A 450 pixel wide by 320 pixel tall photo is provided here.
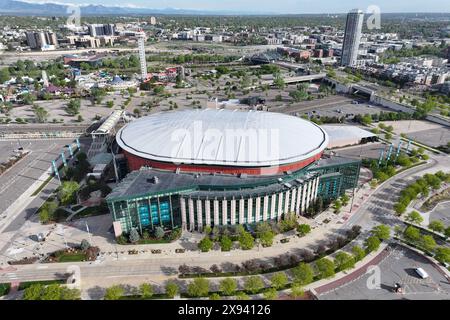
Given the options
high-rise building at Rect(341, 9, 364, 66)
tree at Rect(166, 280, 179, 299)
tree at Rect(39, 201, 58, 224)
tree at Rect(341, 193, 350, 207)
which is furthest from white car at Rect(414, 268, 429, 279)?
high-rise building at Rect(341, 9, 364, 66)

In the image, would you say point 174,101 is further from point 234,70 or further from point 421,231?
point 421,231

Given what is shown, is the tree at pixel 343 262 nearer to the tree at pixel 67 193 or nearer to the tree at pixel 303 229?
the tree at pixel 303 229

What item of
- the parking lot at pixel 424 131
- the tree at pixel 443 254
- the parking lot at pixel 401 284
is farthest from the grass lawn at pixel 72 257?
the parking lot at pixel 424 131

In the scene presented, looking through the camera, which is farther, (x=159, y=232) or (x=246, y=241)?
(x=159, y=232)

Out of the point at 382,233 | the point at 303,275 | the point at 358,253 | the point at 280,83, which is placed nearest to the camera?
the point at 303,275

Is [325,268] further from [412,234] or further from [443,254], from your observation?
[443,254]

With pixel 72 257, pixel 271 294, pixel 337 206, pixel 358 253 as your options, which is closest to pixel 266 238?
pixel 271 294

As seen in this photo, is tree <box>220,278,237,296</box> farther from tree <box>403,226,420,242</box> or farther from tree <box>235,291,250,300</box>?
tree <box>403,226,420,242</box>
